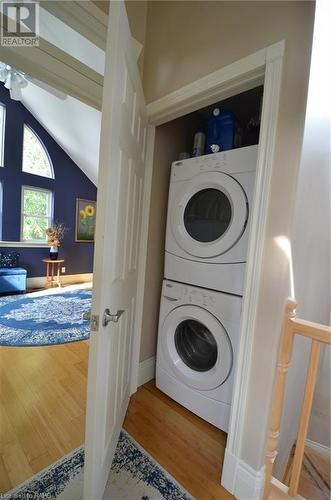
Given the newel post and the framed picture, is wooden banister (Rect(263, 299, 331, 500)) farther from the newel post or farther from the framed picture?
the framed picture

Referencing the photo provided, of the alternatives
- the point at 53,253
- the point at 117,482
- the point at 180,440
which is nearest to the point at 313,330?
the point at 180,440

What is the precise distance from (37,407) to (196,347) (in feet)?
3.61

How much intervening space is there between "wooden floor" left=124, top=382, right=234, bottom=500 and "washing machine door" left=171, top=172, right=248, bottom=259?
1.06 m

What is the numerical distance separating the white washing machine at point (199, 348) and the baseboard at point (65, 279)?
152 inches

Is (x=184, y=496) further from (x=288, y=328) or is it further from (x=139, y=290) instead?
(x=139, y=290)

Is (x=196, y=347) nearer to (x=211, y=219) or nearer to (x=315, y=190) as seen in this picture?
(x=211, y=219)

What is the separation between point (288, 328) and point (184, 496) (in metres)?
0.89

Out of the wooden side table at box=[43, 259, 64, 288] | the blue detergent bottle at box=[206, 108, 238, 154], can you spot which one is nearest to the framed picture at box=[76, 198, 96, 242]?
the wooden side table at box=[43, 259, 64, 288]

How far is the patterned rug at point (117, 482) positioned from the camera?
0.97m

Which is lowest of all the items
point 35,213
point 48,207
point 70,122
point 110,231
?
point 110,231

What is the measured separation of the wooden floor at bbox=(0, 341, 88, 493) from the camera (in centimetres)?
111

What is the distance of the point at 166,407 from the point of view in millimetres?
1508

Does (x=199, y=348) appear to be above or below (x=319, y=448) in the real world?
above

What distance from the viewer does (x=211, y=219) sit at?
1399 mm
